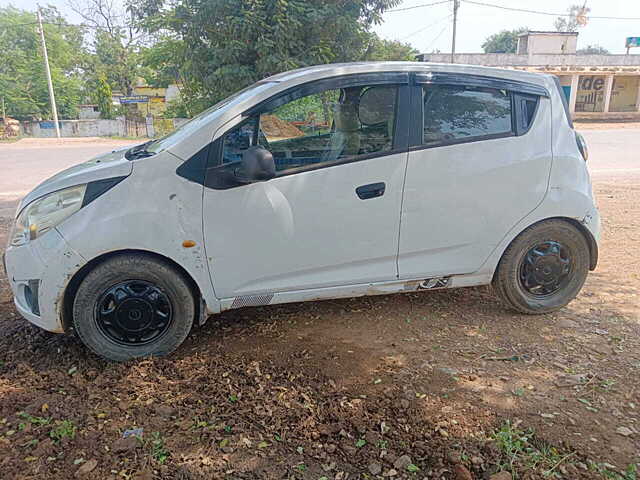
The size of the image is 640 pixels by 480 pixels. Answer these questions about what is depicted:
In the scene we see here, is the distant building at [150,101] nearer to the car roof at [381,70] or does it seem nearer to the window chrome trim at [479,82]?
the car roof at [381,70]

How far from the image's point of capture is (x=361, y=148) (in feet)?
11.4

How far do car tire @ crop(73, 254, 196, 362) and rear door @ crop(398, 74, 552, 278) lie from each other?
1.59 m

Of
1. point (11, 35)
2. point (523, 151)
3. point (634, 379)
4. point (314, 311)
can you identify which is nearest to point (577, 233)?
point (523, 151)

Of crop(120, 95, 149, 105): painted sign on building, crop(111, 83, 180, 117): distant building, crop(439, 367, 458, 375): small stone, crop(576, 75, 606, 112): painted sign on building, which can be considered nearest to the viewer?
crop(439, 367, 458, 375): small stone

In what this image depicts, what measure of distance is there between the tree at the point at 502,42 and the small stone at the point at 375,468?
232 feet

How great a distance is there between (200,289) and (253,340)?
58 cm

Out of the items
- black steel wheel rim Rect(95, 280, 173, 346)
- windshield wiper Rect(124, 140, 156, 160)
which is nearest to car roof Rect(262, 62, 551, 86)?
windshield wiper Rect(124, 140, 156, 160)

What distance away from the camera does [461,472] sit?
2291 millimetres

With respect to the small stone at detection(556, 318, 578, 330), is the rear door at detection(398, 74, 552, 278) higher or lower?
higher

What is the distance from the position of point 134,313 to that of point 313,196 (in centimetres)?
139

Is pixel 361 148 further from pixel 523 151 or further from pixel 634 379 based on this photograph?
pixel 634 379

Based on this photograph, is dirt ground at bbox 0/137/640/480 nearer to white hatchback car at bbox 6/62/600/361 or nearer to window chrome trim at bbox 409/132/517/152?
white hatchback car at bbox 6/62/600/361

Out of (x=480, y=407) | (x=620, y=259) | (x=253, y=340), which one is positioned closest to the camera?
(x=480, y=407)

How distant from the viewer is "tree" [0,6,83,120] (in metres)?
36.6
